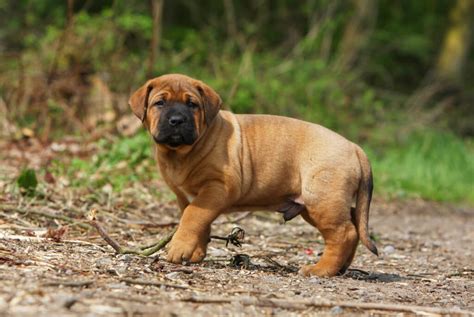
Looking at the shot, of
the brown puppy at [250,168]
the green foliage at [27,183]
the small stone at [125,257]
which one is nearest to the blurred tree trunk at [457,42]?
the green foliage at [27,183]

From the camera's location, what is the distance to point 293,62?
15805 mm

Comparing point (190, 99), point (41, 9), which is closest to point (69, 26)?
point (190, 99)

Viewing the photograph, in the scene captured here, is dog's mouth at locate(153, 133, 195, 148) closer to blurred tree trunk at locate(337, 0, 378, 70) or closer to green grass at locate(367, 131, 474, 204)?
green grass at locate(367, 131, 474, 204)

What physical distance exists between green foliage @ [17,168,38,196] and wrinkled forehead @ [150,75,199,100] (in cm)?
174

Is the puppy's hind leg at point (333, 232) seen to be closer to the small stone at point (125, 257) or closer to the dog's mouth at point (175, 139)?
the dog's mouth at point (175, 139)

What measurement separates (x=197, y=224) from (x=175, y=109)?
34.2 inches

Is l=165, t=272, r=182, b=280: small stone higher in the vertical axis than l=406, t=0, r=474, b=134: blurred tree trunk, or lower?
higher

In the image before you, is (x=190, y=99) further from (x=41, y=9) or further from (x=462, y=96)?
(x=462, y=96)

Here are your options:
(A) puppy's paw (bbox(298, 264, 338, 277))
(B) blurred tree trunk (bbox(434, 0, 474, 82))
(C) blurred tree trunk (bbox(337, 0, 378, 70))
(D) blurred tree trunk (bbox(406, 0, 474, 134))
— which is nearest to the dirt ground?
(A) puppy's paw (bbox(298, 264, 338, 277))

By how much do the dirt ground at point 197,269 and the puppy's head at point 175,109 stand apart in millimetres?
857

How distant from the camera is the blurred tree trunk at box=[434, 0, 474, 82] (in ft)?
68.3

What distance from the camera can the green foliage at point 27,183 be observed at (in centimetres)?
722

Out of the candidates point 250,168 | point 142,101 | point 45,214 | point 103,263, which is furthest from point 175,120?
point 45,214

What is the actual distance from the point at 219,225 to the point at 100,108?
4406 mm
